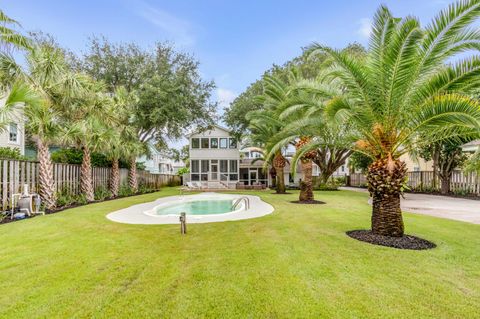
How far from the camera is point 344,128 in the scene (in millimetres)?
8742

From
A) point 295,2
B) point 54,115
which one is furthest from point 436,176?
point 54,115

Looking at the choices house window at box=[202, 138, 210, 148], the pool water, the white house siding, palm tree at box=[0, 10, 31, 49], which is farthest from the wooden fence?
palm tree at box=[0, 10, 31, 49]

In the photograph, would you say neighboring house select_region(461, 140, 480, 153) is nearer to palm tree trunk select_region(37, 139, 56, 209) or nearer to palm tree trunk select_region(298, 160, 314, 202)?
palm tree trunk select_region(298, 160, 314, 202)

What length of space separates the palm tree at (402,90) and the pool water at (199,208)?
8104mm

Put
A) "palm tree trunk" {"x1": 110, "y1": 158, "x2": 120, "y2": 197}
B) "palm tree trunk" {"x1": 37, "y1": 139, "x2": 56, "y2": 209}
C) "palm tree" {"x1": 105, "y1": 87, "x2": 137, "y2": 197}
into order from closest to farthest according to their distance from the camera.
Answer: "palm tree trunk" {"x1": 37, "y1": 139, "x2": 56, "y2": 209}, "palm tree" {"x1": 105, "y1": 87, "x2": 137, "y2": 197}, "palm tree trunk" {"x1": 110, "y1": 158, "x2": 120, "y2": 197}

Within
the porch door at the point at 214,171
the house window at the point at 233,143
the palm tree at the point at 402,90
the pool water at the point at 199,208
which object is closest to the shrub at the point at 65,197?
the pool water at the point at 199,208

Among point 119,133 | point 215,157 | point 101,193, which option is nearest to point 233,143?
point 215,157

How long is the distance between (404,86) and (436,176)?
18920 millimetres

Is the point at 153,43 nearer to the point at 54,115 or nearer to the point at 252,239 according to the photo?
the point at 54,115

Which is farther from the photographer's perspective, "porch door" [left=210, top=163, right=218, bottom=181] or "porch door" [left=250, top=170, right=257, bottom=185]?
"porch door" [left=250, top=170, right=257, bottom=185]

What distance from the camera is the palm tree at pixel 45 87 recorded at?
9.31 metres

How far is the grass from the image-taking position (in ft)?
10.9

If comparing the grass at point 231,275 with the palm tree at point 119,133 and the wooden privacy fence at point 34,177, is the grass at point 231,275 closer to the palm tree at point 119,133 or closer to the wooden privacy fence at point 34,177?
the wooden privacy fence at point 34,177

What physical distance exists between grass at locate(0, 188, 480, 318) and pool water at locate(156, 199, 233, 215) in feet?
19.4
